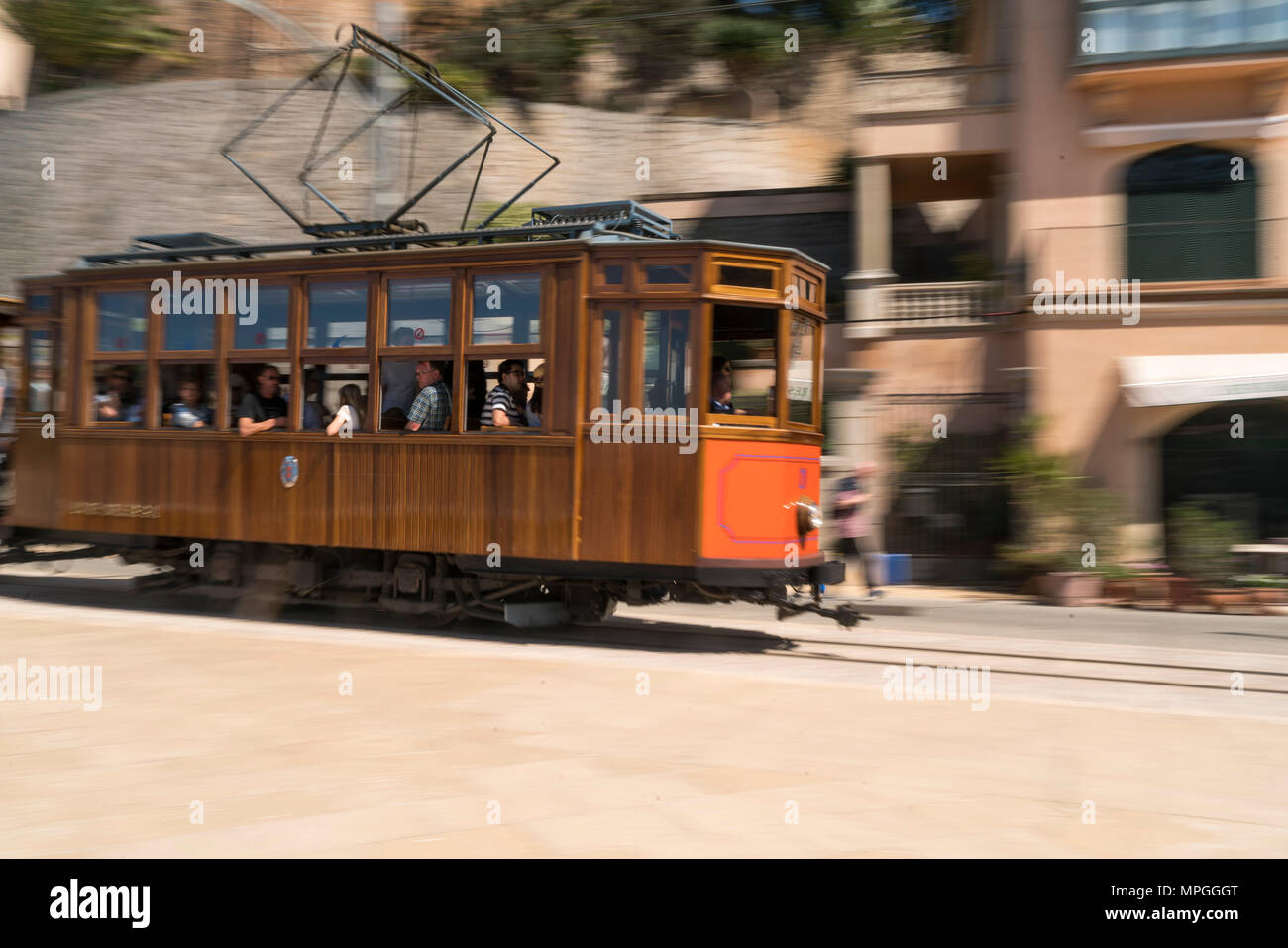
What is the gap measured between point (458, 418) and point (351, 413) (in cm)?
103

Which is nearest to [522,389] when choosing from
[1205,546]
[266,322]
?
[266,322]

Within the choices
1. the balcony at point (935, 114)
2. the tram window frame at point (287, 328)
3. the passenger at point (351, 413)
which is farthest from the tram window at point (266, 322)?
the balcony at point (935, 114)

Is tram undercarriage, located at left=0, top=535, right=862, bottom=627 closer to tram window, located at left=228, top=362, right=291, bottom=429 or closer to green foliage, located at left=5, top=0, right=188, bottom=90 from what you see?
tram window, located at left=228, top=362, right=291, bottom=429

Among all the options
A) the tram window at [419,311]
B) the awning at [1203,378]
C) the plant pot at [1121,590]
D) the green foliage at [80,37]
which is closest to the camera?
the tram window at [419,311]

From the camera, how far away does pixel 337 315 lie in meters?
8.97

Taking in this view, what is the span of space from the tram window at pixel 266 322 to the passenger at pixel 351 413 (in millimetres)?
742

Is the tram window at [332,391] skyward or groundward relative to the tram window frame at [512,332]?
groundward

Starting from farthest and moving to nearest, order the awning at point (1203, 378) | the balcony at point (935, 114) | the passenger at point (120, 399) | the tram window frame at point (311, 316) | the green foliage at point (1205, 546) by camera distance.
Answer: the balcony at point (935, 114) < the awning at point (1203, 378) < the green foliage at point (1205, 546) < the passenger at point (120, 399) < the tram window frame at point (311, 316)

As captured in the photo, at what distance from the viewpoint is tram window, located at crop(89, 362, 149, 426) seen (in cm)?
983

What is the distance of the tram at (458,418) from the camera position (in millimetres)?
8148

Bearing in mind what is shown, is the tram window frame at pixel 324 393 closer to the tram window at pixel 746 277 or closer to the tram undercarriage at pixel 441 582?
the tram undercarriage at pixel 441 582

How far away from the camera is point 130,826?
414cm

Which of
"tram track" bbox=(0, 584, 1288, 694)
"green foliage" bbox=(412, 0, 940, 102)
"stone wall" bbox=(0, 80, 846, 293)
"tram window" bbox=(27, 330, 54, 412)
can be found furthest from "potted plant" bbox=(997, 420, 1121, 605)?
"green foliage" bbox=(412, 0, 940, 102)

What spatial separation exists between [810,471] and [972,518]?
6.45 meters
